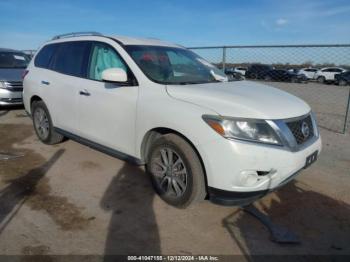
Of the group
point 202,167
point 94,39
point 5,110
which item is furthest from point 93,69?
point 5,110

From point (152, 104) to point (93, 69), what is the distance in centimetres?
134

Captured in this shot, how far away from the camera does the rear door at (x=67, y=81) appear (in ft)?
14.1

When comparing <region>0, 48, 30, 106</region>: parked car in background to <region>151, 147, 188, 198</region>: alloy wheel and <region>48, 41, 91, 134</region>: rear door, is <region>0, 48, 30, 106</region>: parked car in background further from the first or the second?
<region>151, 147, 188, 198</region>: alloy wheel

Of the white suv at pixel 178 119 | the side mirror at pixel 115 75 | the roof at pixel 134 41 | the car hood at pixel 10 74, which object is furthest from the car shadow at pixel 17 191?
the car hood at pixel 10 74

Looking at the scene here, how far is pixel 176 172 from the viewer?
323 cm

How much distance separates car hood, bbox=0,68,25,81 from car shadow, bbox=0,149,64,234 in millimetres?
4998

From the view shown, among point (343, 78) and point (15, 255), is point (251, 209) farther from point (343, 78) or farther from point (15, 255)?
point (343, 78)

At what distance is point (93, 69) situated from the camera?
13.5ft

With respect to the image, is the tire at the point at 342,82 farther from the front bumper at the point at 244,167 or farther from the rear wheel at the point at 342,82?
the front bumper at the point at 244,167

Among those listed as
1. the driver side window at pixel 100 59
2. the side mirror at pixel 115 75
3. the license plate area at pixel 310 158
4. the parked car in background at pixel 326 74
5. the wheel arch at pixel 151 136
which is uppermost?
the driver side window at pixel 100 59

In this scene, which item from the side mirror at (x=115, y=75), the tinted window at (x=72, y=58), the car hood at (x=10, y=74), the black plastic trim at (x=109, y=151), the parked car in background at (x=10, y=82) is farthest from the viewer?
the car hood at (x=10, y=74)

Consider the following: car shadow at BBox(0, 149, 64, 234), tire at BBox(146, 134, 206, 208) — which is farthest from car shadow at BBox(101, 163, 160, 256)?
car shadow at BBox(0, 149, 64, 234)

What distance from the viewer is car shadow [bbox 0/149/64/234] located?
3166mm

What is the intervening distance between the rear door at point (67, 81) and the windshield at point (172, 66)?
3.13 ft
